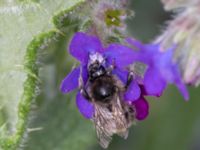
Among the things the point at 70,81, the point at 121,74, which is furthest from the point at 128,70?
the point at 70,81

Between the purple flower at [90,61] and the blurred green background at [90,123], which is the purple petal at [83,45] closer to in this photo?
the purple flower at [90,61]

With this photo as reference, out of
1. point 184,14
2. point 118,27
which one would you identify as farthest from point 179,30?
point 118,27

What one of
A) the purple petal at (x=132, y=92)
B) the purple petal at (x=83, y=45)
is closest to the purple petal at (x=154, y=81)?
the purple petal at (x=132, y=92)

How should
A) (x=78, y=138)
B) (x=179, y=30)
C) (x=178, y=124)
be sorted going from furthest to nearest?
(x=178, y=124)
(x=78, y=138)
(x=179, y=30)

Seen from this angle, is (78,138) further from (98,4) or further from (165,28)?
(165,28)

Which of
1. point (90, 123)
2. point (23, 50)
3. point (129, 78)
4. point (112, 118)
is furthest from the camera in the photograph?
point (90, 123)

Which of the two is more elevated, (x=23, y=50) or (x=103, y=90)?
(x=23, y=50)

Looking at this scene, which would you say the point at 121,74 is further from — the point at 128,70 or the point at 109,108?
the point at 109,108
